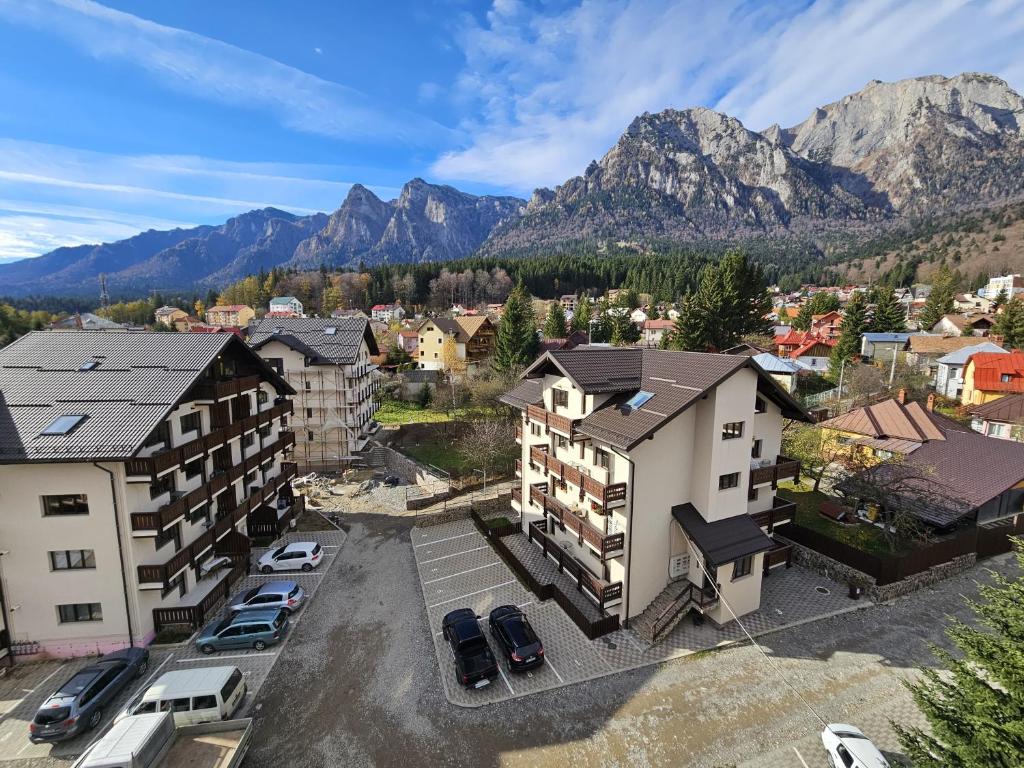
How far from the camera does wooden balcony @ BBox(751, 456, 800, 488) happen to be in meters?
22.7

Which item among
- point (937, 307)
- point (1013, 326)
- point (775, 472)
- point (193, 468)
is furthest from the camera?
point (937, 307)

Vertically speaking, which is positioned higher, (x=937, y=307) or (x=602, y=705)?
(x=937, y=307)

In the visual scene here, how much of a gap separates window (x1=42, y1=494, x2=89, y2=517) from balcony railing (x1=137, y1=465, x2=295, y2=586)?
10.7ft

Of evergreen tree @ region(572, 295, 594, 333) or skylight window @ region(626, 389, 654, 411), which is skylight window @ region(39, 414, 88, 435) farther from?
evergreen tree @ region(572, 295, 594, 333)

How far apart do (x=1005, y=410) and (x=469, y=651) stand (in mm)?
→ 53656

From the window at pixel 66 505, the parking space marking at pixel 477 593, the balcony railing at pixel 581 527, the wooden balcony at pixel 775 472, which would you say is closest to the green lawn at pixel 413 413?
the balcony railing at pixel 581 527

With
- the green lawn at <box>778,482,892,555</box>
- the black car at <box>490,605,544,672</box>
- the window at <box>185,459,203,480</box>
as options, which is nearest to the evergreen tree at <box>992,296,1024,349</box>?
the green lawn at <box>778,482,892,555</box>

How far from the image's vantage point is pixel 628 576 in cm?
2036

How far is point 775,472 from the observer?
76.2 feet

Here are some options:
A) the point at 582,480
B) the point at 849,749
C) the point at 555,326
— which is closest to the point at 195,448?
the point at 582,480

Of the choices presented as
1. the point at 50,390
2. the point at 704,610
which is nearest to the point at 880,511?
the point at 704,610

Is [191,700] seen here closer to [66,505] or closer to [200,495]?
[200,495]

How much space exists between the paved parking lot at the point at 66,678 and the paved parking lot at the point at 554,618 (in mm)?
7117

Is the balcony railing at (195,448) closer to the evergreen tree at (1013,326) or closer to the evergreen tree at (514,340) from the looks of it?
the evergreen tree at (514,340)
